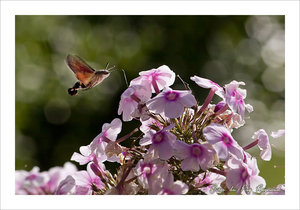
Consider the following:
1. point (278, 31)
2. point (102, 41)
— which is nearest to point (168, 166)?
point (278, 31)

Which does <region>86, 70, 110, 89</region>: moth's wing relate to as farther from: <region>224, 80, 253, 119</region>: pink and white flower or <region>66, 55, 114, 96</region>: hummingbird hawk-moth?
<region>224, 80, 253, 119</region>: pink and white flower

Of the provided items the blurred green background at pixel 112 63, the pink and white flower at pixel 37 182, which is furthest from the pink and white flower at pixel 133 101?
the blurred green background at pixel 112 63

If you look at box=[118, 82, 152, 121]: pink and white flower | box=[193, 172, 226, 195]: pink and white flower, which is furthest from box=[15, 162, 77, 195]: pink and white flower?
box=[193, 172, 226, 195]: pink and white flower

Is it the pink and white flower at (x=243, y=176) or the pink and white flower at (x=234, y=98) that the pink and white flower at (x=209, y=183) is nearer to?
the pink and white flower at (x=243, y=176)

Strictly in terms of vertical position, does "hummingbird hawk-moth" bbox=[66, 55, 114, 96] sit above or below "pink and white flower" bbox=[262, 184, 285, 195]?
above

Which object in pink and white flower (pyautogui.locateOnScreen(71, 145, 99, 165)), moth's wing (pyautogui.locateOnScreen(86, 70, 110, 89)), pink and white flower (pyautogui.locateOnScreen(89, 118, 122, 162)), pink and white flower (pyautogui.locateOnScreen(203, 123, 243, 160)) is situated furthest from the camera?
moth's wing (pyautogui.locateOnScreen(86, 70, 110, 89))

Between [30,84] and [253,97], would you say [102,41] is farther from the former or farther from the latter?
[253,97]
